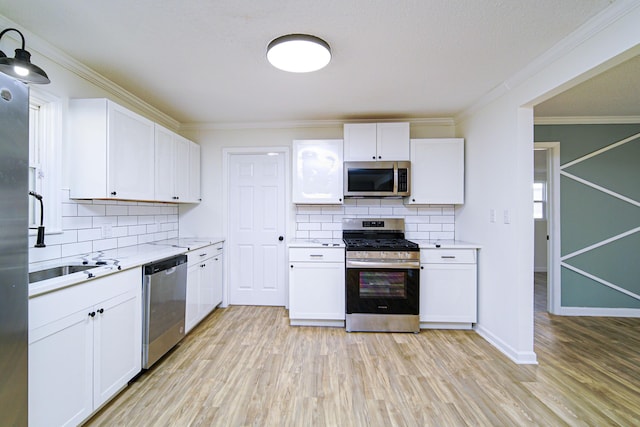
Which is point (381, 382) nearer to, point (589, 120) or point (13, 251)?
point (13, 251)

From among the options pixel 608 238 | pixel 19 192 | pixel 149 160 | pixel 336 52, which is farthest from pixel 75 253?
pixel 608 238

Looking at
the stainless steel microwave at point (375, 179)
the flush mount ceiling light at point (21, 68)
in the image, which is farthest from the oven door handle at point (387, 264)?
the flush mount ceiling light at point (21, 68)

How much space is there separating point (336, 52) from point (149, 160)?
6.34ft

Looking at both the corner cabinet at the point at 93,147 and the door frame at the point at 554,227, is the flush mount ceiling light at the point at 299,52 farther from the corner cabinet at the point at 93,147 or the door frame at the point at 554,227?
the door frame at the point at 554,227

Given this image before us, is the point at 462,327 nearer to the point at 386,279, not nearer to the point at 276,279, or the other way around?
the point at 386,279

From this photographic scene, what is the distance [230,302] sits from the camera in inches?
142

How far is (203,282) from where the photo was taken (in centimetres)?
295

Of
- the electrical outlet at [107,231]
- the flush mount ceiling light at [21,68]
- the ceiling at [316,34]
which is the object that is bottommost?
the electrical outlet at [107,231]

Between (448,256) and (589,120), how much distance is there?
8.06 feet

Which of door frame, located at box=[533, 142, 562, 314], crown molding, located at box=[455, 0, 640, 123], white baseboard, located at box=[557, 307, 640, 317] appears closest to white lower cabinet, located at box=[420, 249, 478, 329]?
door frame, located at box=[533, 142, 562, 314]

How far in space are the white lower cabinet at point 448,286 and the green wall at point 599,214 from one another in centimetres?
144


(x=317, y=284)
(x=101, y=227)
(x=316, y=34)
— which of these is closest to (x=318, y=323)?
(x=317, y=284)

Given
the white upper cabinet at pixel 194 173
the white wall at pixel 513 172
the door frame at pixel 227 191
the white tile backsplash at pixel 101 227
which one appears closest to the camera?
the white wall at pixel 513 172

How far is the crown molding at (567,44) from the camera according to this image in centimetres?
145
